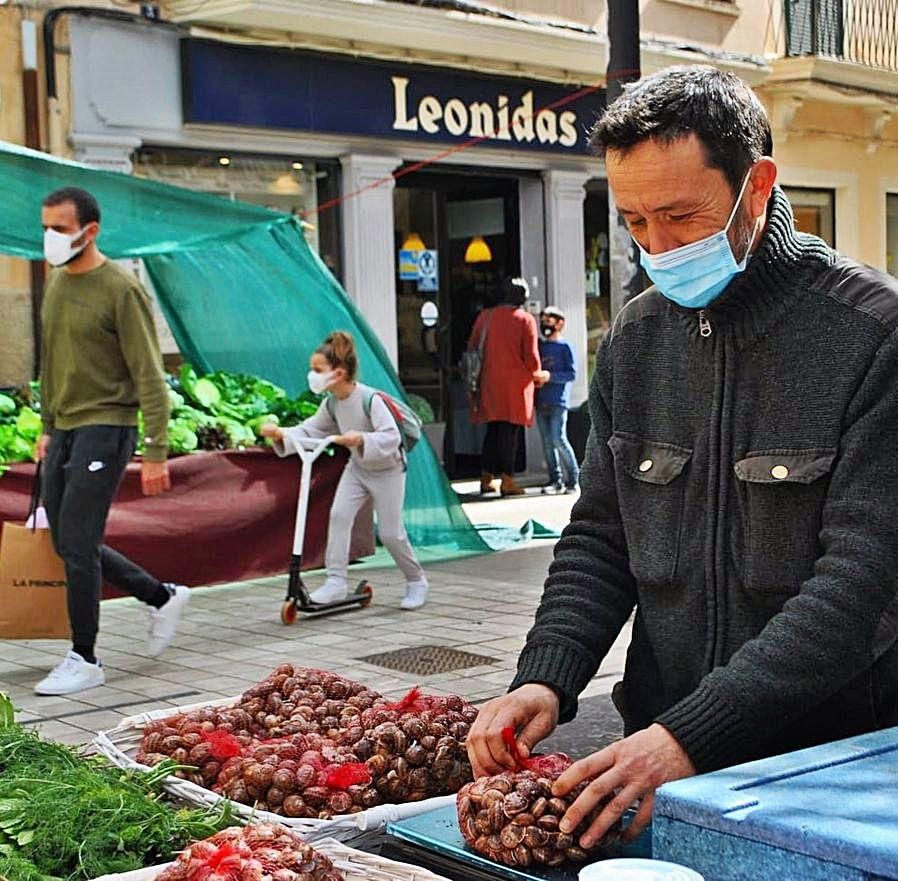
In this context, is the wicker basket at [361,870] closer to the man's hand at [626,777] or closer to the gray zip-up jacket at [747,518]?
the man's hand at [626,777]

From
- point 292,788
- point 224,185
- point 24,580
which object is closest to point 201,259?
point 224,185

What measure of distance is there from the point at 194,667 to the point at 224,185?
7173 mm

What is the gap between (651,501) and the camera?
2719mm

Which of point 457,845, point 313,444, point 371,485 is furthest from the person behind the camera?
point 313,444

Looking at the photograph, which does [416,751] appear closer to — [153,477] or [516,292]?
[153,477]

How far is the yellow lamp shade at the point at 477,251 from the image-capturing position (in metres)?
17.1

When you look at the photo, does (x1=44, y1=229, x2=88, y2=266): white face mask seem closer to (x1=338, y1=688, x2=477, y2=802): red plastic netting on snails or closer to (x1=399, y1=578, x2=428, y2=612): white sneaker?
(x1=399, y1=578, x2=428, y2=612): white sneaker

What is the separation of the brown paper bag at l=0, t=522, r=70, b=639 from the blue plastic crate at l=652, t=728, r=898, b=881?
5647 millimetres

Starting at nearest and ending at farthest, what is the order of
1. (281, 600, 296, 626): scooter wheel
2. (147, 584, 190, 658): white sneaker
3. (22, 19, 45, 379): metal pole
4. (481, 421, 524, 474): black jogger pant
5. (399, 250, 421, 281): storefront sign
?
(147, 584, 190, 658): white sneaker < (281, 600, 296, 626): scooter wheel < (22, 19, 45, 379): metal pole < (481, 421, 524, 474): black jogger pant < (399, 250, 421, 281): storefront sign

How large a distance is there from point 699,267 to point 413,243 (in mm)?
13794

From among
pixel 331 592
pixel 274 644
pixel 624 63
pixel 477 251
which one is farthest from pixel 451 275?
pixel 274 644

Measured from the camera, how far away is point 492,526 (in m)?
12.7

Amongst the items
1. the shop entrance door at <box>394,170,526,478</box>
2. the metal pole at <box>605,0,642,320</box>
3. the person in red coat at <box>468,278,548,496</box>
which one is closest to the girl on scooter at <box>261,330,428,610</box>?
the metal pole at <box>605,0,642,320</box>

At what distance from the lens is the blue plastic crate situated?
6.17ft
